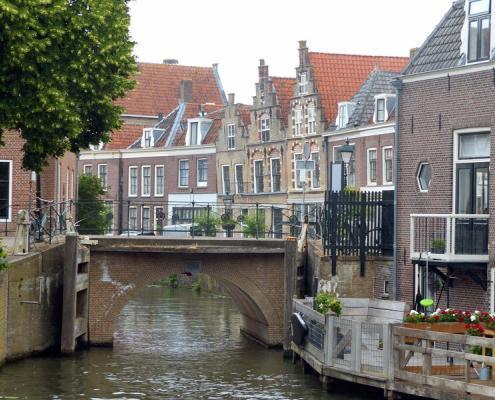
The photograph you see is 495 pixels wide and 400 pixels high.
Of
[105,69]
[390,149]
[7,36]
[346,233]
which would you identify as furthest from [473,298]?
[390,149]

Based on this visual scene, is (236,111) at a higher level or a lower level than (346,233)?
higher

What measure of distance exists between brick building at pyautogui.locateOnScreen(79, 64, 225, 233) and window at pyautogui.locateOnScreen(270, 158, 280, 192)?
4.22m

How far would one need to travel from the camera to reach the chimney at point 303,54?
53.3 m

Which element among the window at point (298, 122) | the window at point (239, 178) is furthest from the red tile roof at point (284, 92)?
the window at point (239, 178)

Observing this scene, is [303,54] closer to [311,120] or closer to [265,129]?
[311,120]

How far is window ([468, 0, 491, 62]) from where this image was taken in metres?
25.5

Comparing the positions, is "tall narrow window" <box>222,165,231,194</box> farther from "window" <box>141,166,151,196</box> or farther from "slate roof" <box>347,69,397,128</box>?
"slate roof" <box>347,69,397,128</box>

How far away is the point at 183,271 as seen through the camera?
3053cm

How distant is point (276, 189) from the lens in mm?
57031

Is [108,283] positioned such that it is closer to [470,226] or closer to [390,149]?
[470,226]

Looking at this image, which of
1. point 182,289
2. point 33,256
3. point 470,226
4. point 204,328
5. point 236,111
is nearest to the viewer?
point 470,226

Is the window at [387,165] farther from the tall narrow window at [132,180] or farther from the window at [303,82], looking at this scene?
the tall narrow window at [132,180]

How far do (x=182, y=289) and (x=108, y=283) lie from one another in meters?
22.5

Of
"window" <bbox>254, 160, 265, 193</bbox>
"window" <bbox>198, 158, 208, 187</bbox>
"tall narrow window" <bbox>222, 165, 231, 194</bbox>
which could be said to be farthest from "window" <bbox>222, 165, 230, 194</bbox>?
"window" <bbox>254, 160, 265, 193</bbox>
